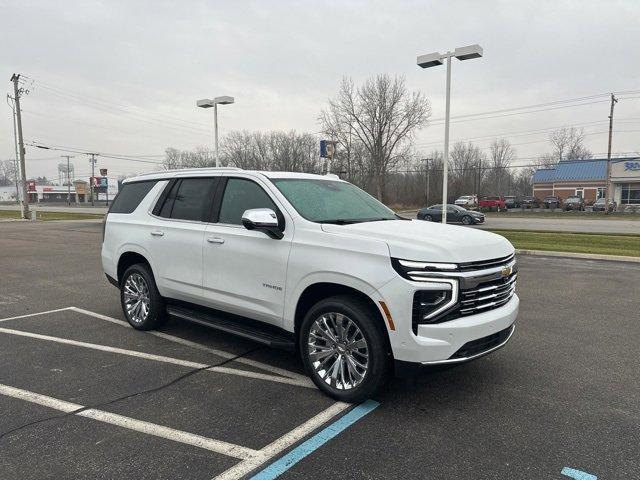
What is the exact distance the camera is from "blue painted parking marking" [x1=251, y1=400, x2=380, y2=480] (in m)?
2.85

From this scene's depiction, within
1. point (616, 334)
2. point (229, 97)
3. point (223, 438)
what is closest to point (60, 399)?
point (223, 438)

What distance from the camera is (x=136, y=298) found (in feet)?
19.0

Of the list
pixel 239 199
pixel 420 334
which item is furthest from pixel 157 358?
pixel 420 334

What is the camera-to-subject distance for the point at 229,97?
1878 centimetres

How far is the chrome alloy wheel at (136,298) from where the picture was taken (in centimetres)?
566

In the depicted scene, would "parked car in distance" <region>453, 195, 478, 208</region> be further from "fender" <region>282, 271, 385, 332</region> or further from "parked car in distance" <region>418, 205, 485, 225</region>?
"fender" <region>282, 271, 385, 332</region>

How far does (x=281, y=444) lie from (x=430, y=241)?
71.0 inches

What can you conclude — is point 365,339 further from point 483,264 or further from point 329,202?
point 329,202

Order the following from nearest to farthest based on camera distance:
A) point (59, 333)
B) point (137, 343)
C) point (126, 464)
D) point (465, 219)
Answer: point (126, 464)
point (137, 343)
point (59, 333)
point (465, 219)

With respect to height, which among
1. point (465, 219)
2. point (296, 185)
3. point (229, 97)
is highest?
point (229, 97)

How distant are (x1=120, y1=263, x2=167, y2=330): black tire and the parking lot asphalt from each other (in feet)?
0.50

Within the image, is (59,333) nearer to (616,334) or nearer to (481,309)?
(481,309)

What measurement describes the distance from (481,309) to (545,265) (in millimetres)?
8924

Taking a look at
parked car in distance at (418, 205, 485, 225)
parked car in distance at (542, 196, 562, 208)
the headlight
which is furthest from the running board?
parked car in distance at (542, 196, 562, 208)
